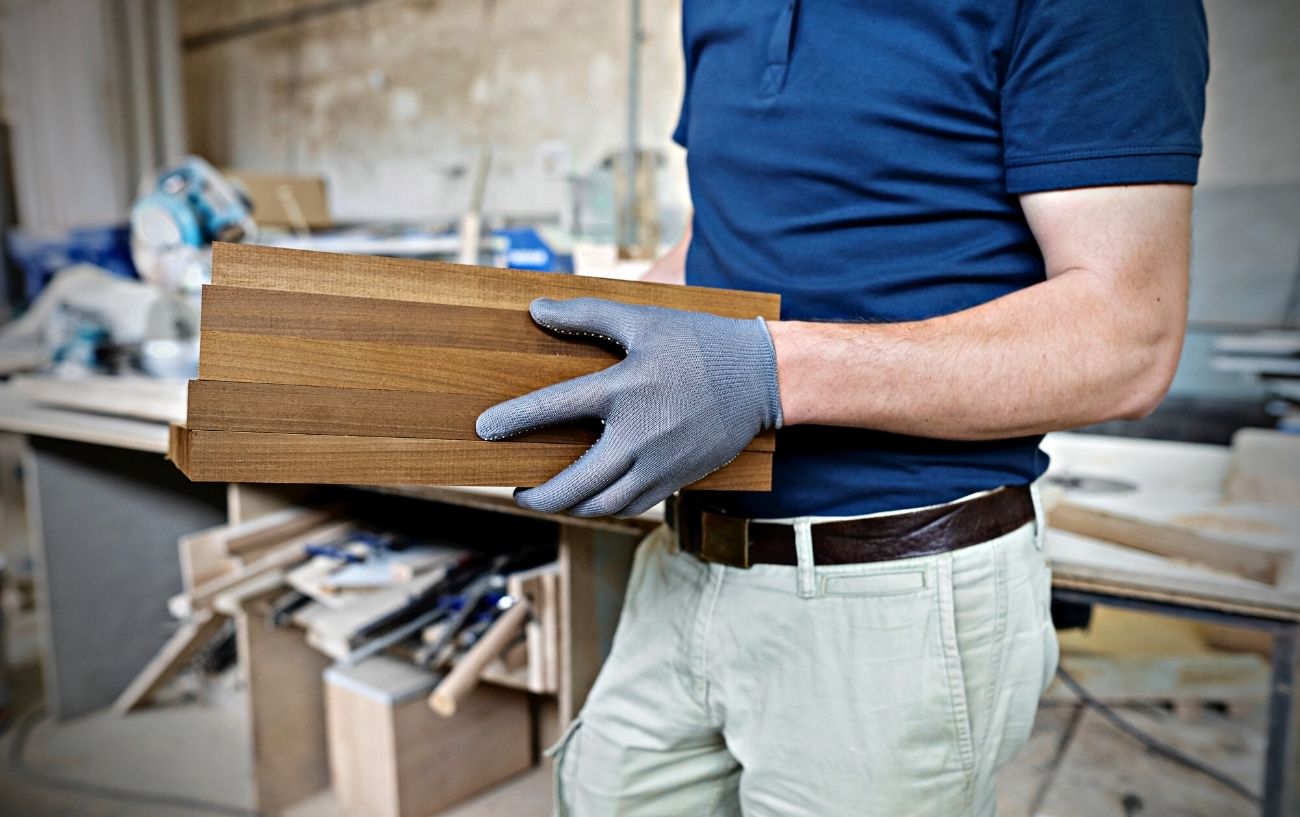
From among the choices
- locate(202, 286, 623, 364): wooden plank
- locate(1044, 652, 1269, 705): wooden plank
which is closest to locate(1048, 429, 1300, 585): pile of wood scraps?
locate(1044, 652, 1269, 705): wooden plank

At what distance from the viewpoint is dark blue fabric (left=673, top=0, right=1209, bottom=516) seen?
644mm

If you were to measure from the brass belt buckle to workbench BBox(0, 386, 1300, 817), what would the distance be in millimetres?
332

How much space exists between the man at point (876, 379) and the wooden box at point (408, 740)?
31.8 inches

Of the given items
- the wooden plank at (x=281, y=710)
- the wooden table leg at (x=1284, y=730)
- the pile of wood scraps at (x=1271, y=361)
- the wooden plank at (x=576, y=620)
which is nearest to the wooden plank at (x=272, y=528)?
the wooden plank at (x=281, y=710)

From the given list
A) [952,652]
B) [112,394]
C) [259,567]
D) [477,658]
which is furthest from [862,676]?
[112,394]

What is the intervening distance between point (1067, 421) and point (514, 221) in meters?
3.41

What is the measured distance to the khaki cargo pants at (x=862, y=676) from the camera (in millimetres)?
757

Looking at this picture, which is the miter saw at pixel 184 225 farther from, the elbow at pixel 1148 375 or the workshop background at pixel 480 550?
the elbow at pixel 1148 375

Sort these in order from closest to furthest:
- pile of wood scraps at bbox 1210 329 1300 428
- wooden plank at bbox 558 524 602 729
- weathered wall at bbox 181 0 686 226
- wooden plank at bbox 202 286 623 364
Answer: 1. wooden plank at bbox 202 286 623 364
2. wooden plank at bbox 558 524 602 729
3. pile of wood scraps at bbox 1210 329 1300 428
4. weathered wall at bbox 181 0 686 226

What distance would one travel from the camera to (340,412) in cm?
63

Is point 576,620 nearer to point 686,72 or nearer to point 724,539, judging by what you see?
point 724,539

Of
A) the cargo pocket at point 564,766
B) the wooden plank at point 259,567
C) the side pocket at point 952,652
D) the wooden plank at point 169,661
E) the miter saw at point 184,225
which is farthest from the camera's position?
the miter saw at point 184,225

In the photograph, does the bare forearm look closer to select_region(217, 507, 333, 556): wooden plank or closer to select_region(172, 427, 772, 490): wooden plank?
select_region(172, 427, 772, 490): wooden plank

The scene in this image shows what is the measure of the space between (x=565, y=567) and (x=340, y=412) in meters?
0.77
